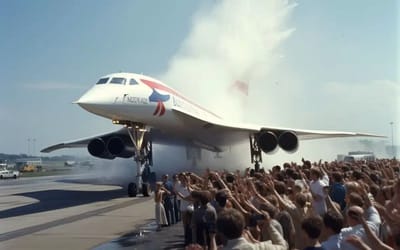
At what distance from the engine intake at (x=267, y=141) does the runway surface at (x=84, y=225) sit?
7.60 metres

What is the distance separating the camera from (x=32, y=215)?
1489 cm

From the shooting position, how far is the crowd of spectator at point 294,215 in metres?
4.09

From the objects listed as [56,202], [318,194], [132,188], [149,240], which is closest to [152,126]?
[132,188]

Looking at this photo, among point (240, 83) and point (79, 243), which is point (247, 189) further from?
point (240, 83)

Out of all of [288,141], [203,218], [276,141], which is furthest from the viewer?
[276,141]

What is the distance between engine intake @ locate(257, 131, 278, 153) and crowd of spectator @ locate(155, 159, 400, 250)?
1407 centimetres

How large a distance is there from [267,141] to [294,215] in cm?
1825

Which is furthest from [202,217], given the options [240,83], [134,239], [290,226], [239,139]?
[240,83]

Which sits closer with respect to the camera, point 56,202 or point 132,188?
point 56,202

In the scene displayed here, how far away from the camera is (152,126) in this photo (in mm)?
20766

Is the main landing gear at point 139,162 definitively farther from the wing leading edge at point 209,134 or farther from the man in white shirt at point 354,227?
the man in white shirt at point 354,227

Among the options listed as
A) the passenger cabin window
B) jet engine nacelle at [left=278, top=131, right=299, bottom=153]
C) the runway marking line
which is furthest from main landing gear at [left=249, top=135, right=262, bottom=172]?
the passenger cabin window

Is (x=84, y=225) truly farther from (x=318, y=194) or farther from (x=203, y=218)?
(x=318, y=194)

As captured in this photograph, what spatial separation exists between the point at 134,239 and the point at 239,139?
17.3 meters
